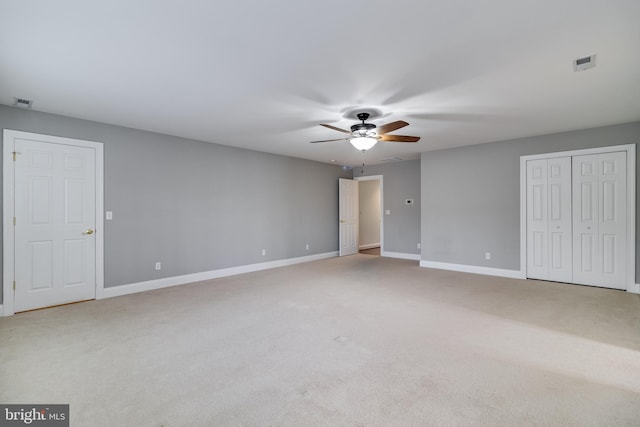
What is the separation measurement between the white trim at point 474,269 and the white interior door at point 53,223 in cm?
615

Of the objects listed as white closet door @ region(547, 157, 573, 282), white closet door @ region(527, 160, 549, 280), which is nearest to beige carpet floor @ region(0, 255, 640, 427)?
white closet door @ region(547, 157, 573, 282)

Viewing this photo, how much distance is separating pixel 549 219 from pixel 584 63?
339 centimetres

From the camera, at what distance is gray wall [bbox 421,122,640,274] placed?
5.50m

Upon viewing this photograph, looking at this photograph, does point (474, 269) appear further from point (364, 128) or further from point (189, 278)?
point (189, 278)

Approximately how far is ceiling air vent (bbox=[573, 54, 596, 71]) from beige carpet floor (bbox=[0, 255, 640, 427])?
256cm

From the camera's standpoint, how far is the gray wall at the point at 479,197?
18.0ft

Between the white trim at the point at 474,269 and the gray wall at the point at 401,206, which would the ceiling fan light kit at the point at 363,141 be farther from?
the gray wall at the point at 401,206

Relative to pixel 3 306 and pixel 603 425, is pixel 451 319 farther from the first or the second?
pixel 3 306

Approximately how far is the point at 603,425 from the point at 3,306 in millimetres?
5886

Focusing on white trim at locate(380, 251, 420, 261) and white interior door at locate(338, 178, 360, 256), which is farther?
white interior door at locate(338, 178, 360, 256)

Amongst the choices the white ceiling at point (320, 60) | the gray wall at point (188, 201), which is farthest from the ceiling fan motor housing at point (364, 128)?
the gray wall at point (188, 201)

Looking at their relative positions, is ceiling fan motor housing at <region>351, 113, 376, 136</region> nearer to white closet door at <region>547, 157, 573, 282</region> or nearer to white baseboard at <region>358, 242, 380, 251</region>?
white closet door at <region>547, 157, 573, 282</region>

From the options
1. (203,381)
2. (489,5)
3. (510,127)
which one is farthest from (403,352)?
(510,127)

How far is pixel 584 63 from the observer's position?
273 centimetres
